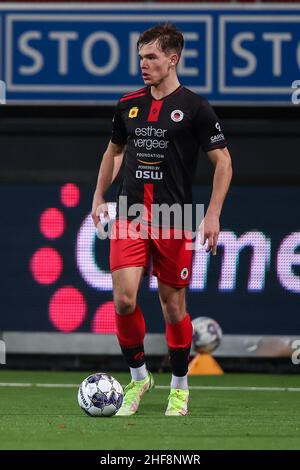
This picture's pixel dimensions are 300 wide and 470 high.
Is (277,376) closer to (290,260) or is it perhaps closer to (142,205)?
(290,260)

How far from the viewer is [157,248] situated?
750 cm

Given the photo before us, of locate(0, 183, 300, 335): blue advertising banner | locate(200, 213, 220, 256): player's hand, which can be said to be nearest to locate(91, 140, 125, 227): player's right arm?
locate(200, 213, 220, 256): player's hand

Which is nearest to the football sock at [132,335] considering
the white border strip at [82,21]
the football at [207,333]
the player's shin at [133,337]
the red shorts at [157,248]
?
the player's shin at [133,337]

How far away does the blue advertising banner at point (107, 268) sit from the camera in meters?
10.8

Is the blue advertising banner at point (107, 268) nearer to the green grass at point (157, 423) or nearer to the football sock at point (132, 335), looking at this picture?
the green grass at point (157, 423)

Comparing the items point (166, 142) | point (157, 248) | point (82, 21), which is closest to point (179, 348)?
point (157, 248)

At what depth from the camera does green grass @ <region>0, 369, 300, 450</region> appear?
6.06 m

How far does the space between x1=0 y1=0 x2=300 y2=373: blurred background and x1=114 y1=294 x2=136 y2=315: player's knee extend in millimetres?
3409

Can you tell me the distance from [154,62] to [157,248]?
97 cm

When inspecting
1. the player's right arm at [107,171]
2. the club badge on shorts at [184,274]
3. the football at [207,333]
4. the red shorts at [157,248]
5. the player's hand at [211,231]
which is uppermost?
the player's right arm at [107,171]

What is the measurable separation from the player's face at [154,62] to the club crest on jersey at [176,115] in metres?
0.19

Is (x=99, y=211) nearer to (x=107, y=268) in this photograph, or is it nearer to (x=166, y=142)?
(x=166, y=142)

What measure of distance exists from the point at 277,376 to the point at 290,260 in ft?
3.07

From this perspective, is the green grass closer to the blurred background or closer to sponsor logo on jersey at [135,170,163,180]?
the blurred background
